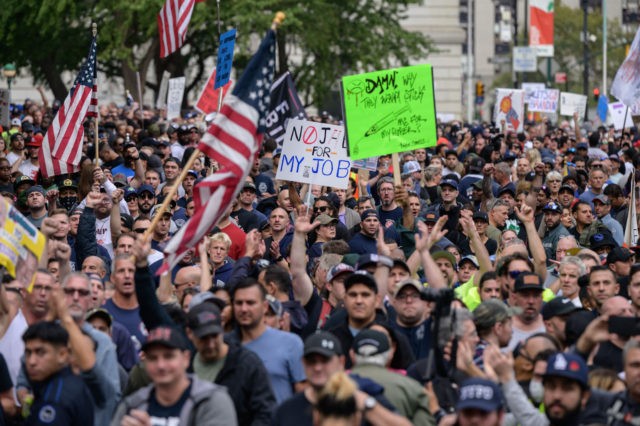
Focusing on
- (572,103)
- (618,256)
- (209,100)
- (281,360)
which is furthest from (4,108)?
(281,360)

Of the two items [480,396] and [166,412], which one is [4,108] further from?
[480,396]

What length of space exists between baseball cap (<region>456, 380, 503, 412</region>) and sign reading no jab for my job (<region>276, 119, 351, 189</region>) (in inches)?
323


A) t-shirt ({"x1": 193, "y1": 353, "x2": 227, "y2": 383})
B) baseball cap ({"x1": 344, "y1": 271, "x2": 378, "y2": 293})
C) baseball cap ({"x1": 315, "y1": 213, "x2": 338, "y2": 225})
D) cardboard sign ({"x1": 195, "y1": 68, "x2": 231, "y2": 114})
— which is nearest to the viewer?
t-shirt ({"x1": 193, "y1": 353, "x2": 227, "y2": 383})

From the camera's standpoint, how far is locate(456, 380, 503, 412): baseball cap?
22.1 feet

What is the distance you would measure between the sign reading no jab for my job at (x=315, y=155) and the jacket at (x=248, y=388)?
7.06m

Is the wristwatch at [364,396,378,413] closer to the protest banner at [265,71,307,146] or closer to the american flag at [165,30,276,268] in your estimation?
the american flag at [165,30,276,268]

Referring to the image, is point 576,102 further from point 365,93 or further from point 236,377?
point 236,377

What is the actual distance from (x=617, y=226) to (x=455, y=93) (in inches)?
1939

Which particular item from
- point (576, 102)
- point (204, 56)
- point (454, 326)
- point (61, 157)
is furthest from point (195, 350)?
point (204, 56)

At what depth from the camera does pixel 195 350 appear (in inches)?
342

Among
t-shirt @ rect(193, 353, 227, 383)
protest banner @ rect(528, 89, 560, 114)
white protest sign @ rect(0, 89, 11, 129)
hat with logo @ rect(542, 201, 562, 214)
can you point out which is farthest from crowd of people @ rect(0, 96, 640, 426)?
protest banner @ rect(528, 89, 560, 114)

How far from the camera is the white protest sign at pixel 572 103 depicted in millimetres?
34500

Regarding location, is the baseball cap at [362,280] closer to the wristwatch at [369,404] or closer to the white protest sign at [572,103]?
the wristwatch at [369,404]

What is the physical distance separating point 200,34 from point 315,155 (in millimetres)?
27096
